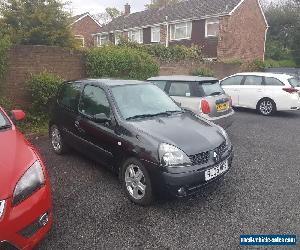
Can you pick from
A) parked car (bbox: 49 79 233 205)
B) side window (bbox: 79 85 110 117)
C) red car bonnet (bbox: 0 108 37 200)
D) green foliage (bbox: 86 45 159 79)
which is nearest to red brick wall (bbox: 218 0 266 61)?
green foliage (bbox: 86 45 159 79)

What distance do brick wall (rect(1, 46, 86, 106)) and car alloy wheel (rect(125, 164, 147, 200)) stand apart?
5390 millimetres

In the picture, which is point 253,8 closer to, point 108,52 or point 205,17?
point 205,17

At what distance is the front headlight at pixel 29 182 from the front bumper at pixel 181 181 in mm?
1376

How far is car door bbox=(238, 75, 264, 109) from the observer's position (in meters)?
10.9

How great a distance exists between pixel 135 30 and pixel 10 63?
905 inches

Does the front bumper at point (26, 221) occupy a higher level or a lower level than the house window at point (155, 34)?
lower

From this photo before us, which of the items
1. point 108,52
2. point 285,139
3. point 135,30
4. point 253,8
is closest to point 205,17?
point 253,8

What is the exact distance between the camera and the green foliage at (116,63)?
985 cm

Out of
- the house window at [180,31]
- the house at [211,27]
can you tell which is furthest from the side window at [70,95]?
the house window at [180,31]

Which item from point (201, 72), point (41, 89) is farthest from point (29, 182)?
point (201, 72)

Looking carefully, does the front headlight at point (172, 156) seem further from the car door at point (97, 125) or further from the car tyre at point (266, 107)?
the car tyre at point (266, 107)

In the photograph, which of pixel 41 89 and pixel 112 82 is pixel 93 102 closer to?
pixel 112 82

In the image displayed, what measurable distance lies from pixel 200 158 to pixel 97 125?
172cm

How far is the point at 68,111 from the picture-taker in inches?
214
